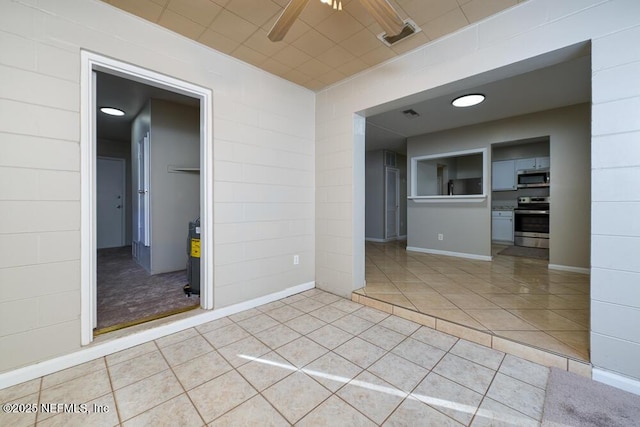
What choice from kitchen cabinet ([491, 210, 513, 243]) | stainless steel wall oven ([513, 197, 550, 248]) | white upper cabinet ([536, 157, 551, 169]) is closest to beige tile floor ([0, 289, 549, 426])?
stainless steel wall oven ([513, 197, 550, 248])

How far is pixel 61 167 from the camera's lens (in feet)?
5.31

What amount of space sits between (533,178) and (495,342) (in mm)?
5338

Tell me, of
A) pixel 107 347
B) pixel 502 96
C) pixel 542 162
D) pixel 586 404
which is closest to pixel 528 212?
pixel 542 162

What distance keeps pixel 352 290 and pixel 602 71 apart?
2.54m

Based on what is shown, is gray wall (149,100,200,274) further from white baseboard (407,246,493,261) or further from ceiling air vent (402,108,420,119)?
white baseboard (407,246,493,261)

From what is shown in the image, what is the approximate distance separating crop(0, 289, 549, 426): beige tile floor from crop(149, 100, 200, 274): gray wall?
76.9 inches

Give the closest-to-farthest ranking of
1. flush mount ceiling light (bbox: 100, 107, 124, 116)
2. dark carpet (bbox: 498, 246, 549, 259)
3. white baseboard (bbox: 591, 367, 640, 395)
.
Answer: white baseboard (bbox: 591, 367, 640, 395) → flush mount ceiling light (bbox: 100, 107, 124, 116) → dark carpet (bbox: 498, 246, 549, 259)

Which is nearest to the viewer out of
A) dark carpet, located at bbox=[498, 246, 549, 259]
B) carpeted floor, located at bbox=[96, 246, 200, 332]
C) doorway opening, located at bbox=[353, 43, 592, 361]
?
doorway opening, located at bbox=[353, 43, 592, 361]

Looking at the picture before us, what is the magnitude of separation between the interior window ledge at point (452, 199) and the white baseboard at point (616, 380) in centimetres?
323

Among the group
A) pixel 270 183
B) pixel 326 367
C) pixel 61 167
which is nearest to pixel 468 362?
pixel 326 367

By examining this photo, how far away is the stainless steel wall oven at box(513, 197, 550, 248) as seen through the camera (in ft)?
17.5

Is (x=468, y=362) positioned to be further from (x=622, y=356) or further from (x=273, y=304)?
(x=273, y=304)

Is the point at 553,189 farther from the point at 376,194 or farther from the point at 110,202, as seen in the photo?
the point at 110,202

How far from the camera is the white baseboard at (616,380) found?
1398mm
